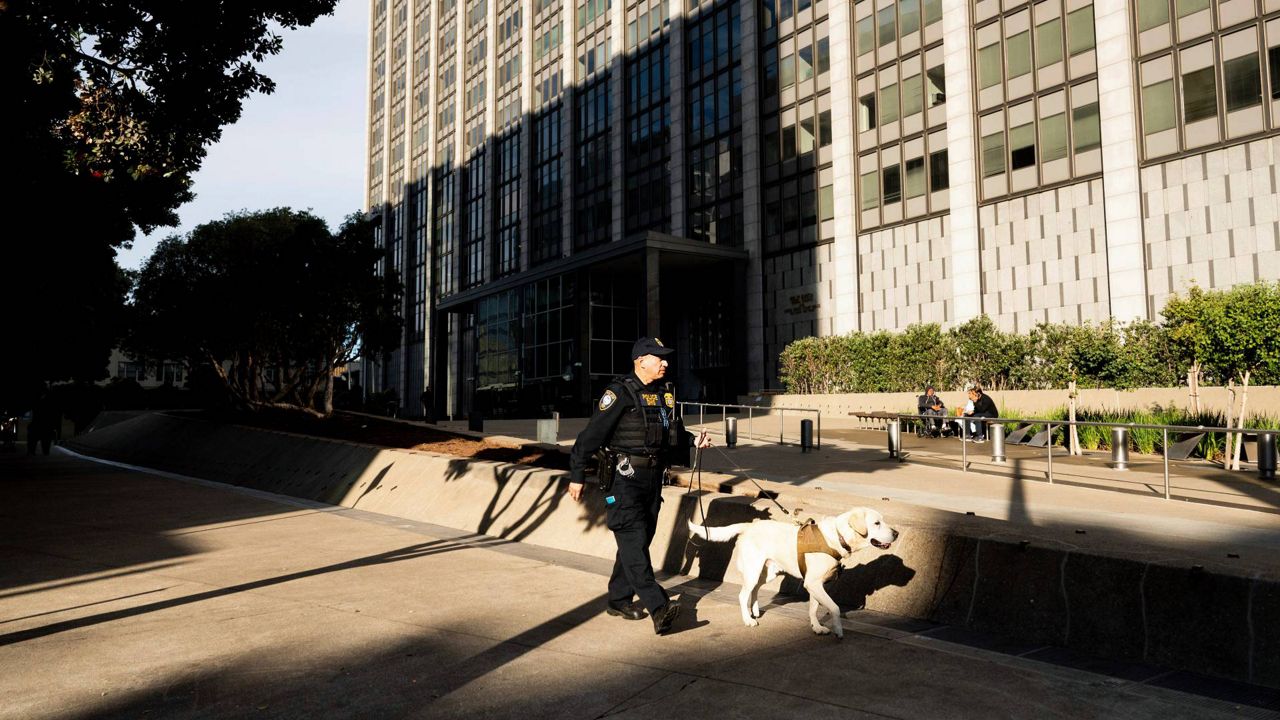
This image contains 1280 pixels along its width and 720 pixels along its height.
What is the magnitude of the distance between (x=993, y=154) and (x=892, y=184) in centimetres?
444

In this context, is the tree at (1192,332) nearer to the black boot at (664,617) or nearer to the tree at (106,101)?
the black boot at (664,617)

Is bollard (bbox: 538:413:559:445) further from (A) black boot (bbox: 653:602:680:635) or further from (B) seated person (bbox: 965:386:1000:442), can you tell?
(A) black boot (bbox: 653:602:680:635)

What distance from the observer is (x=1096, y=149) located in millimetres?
28141

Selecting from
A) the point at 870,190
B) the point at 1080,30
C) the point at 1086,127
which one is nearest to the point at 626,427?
the point at 1086,127

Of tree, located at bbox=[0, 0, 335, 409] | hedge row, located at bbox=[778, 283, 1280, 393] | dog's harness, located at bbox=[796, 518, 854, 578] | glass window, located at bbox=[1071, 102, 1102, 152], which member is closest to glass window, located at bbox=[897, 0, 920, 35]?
glass window, located at bbox=[1071, 102, 1102, 152]

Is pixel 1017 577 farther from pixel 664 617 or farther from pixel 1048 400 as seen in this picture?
pixel 1048 400

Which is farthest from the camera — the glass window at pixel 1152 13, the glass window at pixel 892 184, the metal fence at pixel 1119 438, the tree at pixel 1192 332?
the glass window at pixel 892 184

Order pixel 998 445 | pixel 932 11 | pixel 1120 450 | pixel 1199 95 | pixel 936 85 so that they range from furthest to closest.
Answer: pixel 936 85 < pixel 932 11 < pixel 1199 95 < pixel 998 445 < pixel 1120 450

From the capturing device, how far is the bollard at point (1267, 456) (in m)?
11.6

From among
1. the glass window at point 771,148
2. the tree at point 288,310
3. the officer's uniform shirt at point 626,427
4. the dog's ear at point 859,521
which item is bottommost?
the dog's ear at point 859,521

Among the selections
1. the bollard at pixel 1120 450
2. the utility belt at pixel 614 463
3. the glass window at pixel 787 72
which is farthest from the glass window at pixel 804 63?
the utility belt at pixel 614 463

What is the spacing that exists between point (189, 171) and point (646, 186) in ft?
109

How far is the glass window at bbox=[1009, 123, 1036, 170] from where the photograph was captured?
29.9 meters

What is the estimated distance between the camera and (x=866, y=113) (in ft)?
117
